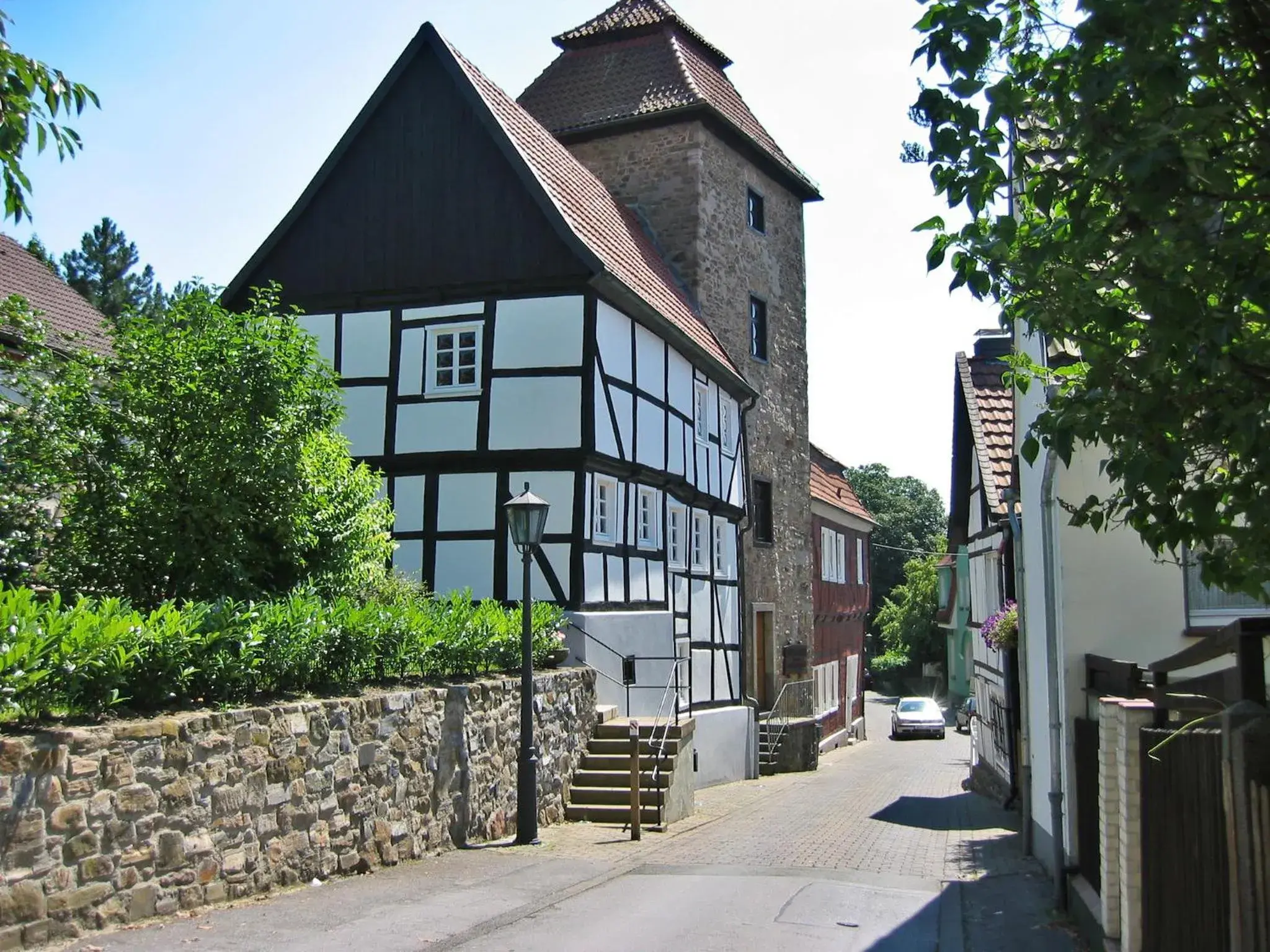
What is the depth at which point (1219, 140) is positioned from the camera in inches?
191

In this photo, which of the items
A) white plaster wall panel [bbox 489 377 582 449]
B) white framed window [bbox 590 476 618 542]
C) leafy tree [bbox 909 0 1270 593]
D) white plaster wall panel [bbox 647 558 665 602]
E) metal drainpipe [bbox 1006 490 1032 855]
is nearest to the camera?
leafy tree [bbox 909 0 1270 593]

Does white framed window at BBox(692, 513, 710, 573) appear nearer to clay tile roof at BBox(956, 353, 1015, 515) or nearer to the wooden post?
clay tile roof at BBox(956, 353, 1015, 515)

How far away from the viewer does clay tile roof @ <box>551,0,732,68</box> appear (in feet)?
89.8

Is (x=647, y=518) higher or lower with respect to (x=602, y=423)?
lower

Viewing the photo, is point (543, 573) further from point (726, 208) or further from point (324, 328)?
point (726, 208)

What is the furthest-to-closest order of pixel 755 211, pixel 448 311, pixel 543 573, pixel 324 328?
pixel 755 211, pixel 324 328, pixel 448 311, pixel 543 573

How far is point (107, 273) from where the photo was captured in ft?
146

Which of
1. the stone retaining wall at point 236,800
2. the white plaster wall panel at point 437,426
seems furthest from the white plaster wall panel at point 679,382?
the stone retaining wall at point 236,800

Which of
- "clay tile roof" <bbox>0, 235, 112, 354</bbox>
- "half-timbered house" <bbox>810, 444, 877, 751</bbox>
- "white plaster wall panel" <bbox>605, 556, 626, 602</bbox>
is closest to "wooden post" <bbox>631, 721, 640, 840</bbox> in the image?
"white plaster wall panel" <bbox>605, 556, 626, 602</bbox>

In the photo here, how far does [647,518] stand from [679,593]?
187 cm

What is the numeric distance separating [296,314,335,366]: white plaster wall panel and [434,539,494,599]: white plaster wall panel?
3.46 meters

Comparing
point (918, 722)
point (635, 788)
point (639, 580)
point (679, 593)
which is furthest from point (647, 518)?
point (918, 722)

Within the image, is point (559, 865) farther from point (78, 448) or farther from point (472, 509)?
point (472, 509)

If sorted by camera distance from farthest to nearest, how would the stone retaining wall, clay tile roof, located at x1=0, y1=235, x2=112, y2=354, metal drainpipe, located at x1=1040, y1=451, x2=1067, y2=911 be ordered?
clay tile roof, located at x1=0, y1=235, x2=112, y2=354 → metal drainpipe, located at x1=1040, y1=451, x2=1067, y2=911 → the stone retaining wall
